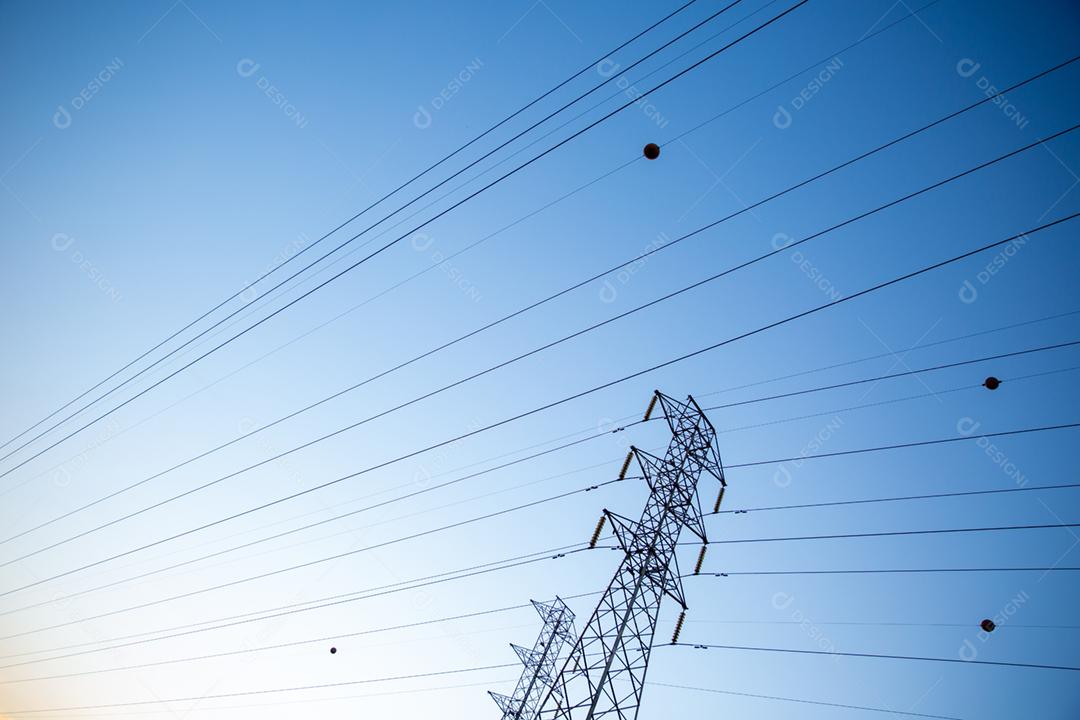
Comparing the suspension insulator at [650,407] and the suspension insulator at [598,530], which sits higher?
the suspension insulator at [650,407]

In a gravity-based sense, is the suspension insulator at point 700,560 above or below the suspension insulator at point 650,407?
below

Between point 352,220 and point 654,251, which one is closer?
point 654,251

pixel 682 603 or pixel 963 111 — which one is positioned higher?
pixel 963 111

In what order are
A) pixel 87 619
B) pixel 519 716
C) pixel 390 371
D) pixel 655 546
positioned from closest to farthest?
pixel 655 546 < pixel 390 371 < pixel 519 716 < pixel 87 619

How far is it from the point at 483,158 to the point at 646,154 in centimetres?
560

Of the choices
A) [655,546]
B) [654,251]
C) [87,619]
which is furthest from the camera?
[87,619]

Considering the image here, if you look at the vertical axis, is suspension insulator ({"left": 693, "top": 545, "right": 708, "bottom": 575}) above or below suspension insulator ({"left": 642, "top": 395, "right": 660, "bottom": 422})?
below

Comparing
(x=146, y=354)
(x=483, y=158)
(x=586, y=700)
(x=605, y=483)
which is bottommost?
(x=586, y=700)

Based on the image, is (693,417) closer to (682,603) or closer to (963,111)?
(682,603)

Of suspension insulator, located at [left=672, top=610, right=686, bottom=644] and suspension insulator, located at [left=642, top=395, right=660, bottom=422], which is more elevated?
suspension insulator, located at [left=642, top=395, right=660, bottom=422]

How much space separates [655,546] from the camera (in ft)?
42.7

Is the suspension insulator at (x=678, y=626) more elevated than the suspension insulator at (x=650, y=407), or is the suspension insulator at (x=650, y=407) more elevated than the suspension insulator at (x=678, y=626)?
the suspension insulator at (x=650, y=407)

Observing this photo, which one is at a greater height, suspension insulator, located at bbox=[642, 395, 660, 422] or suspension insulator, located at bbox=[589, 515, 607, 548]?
suspension insulator, located at bbox=[642, 395, 660, 422]

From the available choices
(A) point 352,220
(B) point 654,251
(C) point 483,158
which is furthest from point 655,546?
(A) point 352,220
